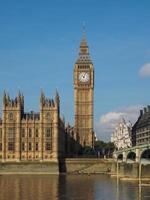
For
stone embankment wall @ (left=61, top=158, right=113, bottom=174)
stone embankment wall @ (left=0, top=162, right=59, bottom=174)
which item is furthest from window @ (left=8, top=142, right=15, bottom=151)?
stone embankment wall @ (left=61, top=158, right=113, bottom=174)

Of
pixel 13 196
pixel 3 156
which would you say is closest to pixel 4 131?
pixel 3 156

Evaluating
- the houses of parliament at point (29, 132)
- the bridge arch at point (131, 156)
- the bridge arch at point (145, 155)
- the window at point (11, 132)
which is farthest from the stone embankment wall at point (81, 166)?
the bridge arch at point (145, 155)

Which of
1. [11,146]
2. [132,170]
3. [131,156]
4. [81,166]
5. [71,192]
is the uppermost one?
[11,146]

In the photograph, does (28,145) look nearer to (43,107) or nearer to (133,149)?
(43,107)

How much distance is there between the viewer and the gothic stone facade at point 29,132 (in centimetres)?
16750

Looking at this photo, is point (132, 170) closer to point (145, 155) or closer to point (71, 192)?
point (145, 155)

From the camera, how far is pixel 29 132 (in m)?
170

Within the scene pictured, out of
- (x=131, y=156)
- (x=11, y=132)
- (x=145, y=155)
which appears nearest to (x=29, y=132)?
(x=11, y=132)

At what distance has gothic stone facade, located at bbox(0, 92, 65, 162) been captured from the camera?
550 ft

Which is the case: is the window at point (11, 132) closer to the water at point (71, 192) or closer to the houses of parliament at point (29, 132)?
the houses of parliament at point (29, 132)

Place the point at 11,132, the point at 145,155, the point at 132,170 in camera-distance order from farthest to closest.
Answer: the point at 11,132 → the point at 145,155 → the point at 132,170

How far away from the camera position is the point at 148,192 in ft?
306

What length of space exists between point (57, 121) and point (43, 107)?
19.2ft

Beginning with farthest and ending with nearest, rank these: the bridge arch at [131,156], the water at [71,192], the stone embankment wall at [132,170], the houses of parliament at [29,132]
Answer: the houses of parliament at [29,132]
the bridge arch at [131,156]
the stone embankment wall at [132,170]
the water at [71,192]
